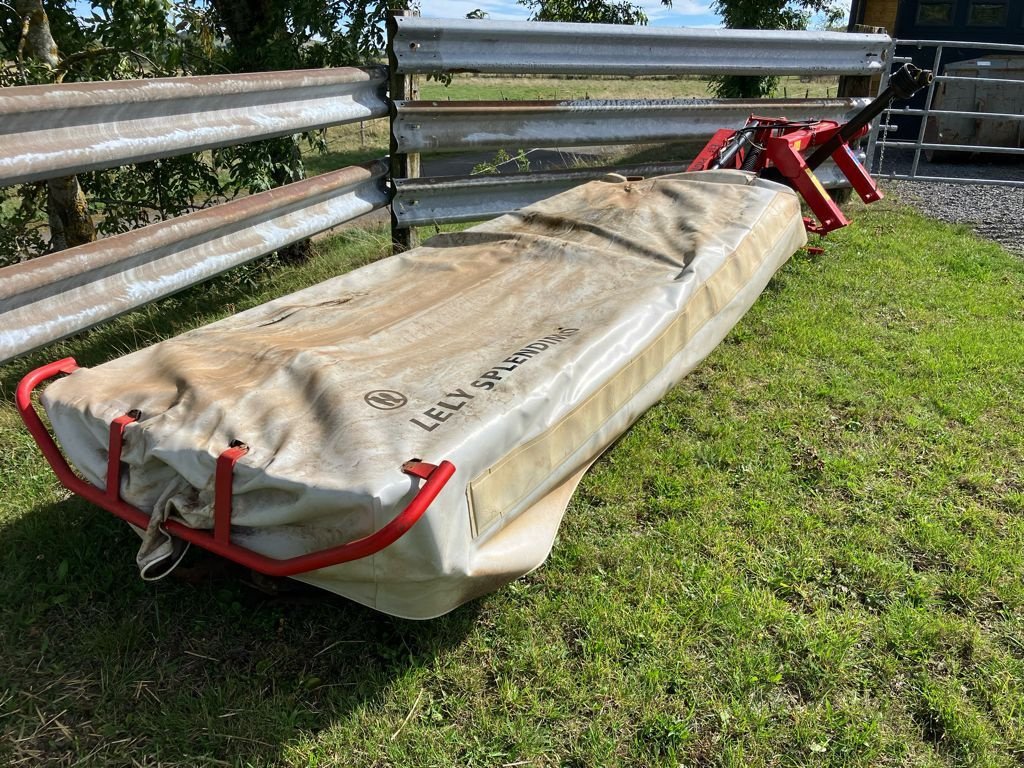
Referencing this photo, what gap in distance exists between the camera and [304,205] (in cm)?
420

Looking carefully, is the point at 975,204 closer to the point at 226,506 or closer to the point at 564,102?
the point at 564,102

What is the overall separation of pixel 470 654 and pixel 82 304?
6.77 ft

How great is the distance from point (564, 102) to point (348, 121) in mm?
1480

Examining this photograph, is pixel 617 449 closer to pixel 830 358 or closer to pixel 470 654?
pixel 470 654

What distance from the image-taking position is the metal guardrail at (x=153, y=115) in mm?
2875

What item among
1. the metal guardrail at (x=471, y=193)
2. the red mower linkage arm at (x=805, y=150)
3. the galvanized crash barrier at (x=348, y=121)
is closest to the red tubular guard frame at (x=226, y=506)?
the galvanized crash barrier at (x=348, y=121)

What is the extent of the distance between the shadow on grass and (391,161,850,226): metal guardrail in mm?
2759

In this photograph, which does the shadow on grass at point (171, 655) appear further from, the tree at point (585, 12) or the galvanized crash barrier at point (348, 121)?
the tree at point (585, 12)

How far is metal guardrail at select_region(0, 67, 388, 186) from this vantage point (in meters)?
2.88

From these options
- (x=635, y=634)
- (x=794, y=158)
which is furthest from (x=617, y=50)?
(x=635, y=634)

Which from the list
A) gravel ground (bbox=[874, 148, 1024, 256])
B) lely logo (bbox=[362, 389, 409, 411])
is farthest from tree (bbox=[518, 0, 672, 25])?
lely logo (bbox=[362, 389, 409, 411])

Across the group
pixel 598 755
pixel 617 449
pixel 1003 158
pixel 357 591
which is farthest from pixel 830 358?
pixel 1003 158

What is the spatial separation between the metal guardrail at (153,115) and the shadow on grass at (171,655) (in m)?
1.38

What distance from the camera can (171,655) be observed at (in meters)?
2.19
